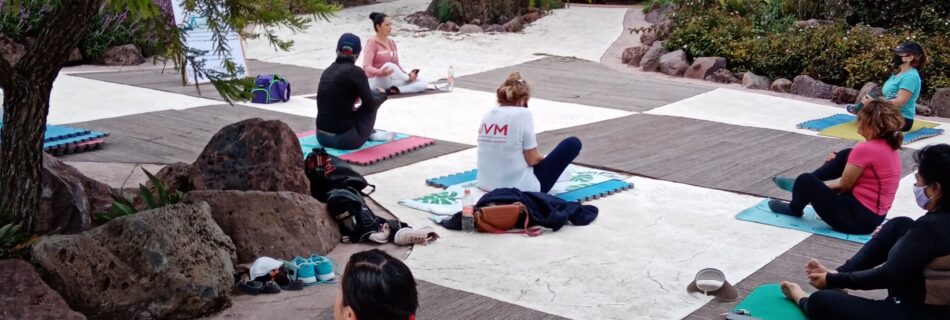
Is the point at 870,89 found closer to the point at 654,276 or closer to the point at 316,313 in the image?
the point at 654,276

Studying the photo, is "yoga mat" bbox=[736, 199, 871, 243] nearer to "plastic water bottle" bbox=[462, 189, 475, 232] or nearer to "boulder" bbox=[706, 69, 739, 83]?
"plastic water bottle" bbox=[462, 189, 475, 232]

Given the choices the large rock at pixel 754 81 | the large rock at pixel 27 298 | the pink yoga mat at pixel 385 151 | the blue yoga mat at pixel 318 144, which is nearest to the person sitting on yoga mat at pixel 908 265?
the large rock at pixel 27 298

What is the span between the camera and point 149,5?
150 inches

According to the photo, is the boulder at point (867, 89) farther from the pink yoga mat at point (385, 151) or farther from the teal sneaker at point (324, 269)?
the teal sneaker at point (324, 269)

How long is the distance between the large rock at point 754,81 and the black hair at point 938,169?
1001 cm

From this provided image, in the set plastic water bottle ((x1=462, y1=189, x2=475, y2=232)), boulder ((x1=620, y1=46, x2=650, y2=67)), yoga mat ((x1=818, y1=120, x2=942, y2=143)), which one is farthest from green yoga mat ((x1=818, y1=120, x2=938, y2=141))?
boulder ((x1=620, y1=46, x2=650, y2=67))

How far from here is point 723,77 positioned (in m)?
15.3

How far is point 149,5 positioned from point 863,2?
49.6ft

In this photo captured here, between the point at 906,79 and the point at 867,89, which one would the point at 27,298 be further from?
the point at 867,89

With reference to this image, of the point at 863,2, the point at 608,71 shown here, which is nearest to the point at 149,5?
the point at 608,71

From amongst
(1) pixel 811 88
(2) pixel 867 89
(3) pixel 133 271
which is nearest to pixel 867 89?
(2) pixel 867 89

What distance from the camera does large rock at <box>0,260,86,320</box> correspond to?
16.5 ft

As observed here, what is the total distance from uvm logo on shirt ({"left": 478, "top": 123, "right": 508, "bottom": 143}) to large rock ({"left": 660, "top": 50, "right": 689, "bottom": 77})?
8.57 meters

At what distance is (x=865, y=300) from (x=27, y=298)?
411 cm
